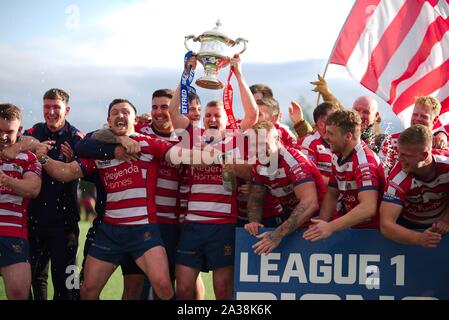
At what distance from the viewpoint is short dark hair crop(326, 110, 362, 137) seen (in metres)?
4.64

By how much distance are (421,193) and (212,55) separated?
2042mm

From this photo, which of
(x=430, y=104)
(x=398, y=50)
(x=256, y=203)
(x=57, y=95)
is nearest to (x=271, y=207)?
(x=256, y=203)

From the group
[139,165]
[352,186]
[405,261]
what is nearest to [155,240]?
[139,165]

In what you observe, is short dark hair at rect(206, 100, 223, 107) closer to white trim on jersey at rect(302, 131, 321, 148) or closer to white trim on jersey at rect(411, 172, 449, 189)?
white trim on jersey at rect(302, 131, 321, 148)

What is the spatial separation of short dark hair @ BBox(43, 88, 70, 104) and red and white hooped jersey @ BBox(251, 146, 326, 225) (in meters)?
2.17

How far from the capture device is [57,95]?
5.96m

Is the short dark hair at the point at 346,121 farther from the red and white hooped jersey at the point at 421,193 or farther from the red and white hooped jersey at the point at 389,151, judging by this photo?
the red and white hooped jersey at the point at 389,151

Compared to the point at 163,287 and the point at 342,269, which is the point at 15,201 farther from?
the point at 342,269

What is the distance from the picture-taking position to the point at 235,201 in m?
5.20

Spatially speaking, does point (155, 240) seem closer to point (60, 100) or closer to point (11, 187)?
point (11, 187)

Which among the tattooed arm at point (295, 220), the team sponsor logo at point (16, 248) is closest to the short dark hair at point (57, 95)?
the team sponsor logo at point (16, 248)

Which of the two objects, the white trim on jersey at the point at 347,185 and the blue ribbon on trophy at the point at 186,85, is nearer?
the white trim on jersey at the point at 347,185

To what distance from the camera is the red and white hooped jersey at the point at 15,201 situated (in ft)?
17.3

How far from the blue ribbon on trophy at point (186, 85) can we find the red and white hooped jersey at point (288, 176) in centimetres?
81
